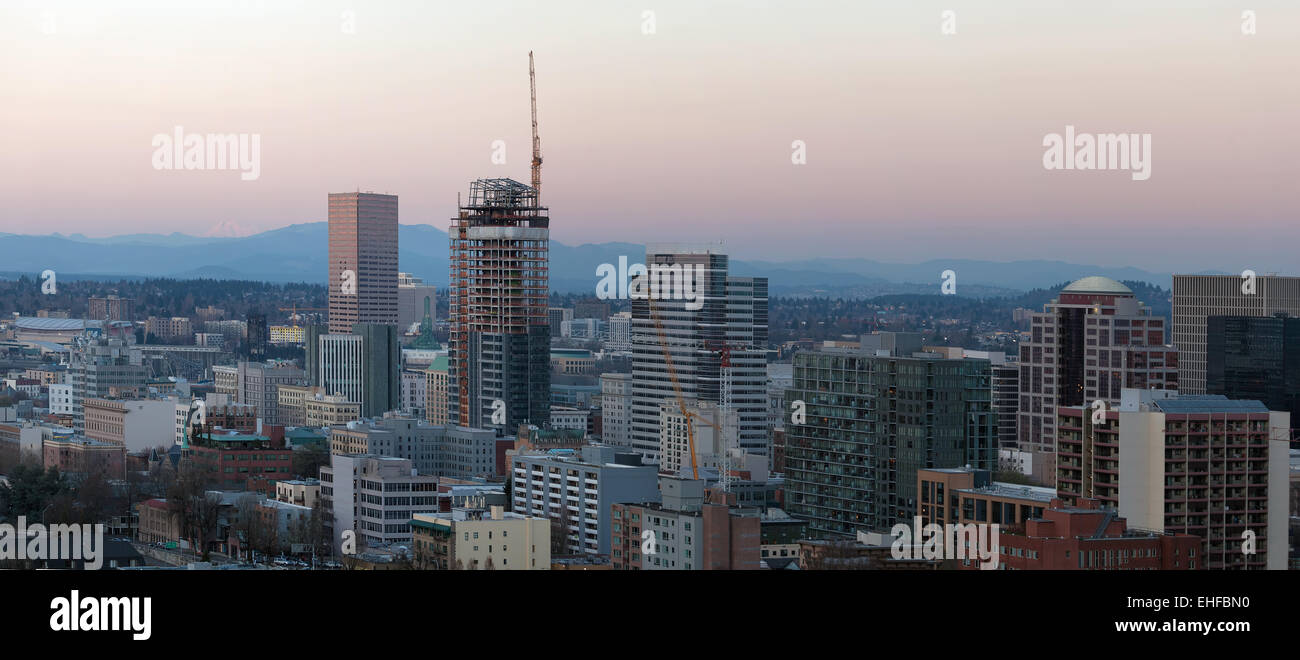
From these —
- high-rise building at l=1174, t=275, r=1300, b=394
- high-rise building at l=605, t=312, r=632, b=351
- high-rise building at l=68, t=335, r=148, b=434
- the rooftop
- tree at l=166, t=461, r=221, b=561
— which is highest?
high-rise building at l=1174, t=275, r=1300, b=394

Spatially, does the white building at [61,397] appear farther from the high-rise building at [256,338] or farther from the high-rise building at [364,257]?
the high-rise building at [364,257]

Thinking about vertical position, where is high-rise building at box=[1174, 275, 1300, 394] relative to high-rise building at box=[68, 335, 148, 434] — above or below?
above

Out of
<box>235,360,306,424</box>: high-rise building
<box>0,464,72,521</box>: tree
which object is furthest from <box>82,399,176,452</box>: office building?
<box>0,464,72,521</box>: tree

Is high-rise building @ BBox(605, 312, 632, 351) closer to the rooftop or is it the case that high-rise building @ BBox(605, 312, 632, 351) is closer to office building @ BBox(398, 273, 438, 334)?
office building @ BBox(398, 273, 438, 334)

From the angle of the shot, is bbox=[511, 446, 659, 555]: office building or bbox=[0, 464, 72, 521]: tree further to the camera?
bbox=[0, 464, 72, 521]: tree

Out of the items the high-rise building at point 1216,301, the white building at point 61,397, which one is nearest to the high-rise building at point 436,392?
the white building at point 61,397

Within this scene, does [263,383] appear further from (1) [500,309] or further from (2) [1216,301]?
(2) [1216,301]
